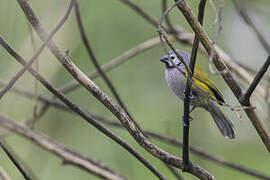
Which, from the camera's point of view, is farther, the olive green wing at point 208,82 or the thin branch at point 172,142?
the olive green wing at point 208,82

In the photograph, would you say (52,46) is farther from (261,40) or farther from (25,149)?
(25,149)

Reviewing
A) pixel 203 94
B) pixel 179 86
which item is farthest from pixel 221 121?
pixel 179 86

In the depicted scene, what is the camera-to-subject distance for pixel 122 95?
16.7 feet

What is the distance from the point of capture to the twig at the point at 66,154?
313 cm

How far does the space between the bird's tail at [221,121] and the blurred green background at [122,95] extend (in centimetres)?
77

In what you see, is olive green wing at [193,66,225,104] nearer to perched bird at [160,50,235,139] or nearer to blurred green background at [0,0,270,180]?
perched bird at [160,50,235,139]

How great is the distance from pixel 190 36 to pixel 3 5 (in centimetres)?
197

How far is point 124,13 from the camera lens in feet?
17.3

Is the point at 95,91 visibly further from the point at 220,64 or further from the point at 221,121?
the point at 221,121

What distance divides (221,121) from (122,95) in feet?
5.72

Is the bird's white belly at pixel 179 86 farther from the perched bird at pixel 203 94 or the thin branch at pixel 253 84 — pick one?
the thin branch at pixel 253 84

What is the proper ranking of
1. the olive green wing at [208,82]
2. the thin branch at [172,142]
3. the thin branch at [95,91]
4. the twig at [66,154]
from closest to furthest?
the thin branch at [95,91]
the twig at [66,154]
the thin branch at [172,142]
the olive green wing at [208,82]

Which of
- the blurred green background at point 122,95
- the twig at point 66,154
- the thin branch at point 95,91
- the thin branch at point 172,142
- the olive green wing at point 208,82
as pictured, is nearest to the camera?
the thin branch at point 95,91

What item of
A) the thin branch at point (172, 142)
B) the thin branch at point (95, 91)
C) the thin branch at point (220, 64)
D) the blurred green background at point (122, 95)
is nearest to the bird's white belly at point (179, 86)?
the thin branch at point (172, 142)
